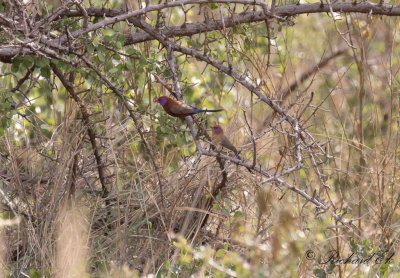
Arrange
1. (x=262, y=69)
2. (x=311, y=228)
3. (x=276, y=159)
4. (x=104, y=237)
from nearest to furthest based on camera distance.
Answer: (x=311, y=228) < (x=104, y=237) < (x=262, y=69) < (x=276, y=159)

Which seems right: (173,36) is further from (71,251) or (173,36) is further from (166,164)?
(71,251)

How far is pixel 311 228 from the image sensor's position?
3.15 meters

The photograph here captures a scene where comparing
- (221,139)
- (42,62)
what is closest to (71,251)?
(42,62)

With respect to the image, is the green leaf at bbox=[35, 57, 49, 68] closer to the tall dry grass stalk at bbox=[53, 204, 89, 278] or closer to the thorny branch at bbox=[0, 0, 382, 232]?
the thorny branch at bbox=[0, 0, 382, 232]

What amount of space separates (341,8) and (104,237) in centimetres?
173

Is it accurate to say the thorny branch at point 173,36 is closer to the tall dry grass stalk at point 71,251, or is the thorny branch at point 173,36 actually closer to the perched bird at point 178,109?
the perched bird at point 178,109

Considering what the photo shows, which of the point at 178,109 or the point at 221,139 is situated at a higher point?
the point at 178,109

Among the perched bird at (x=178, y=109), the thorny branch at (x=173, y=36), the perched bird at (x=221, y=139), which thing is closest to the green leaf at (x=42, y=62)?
the thorny branch at (x=173, y=36)

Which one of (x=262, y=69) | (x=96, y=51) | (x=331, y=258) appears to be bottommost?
(x=331, y=258)

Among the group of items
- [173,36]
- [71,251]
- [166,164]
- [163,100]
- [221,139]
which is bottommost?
[166,164]

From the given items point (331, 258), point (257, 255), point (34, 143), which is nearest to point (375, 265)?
point (331, 258)

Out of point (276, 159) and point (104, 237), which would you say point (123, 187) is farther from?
point (276, 159)

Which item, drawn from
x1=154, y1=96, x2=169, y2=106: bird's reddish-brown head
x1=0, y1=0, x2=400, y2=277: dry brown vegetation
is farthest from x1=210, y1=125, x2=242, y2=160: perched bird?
x1=154, y1=96, x2=169, y2=106: bird's reddish-brown head

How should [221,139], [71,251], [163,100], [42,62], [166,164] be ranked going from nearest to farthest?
[71,251] → [42,62] → [221,139] → [163,100] → [166,164]
